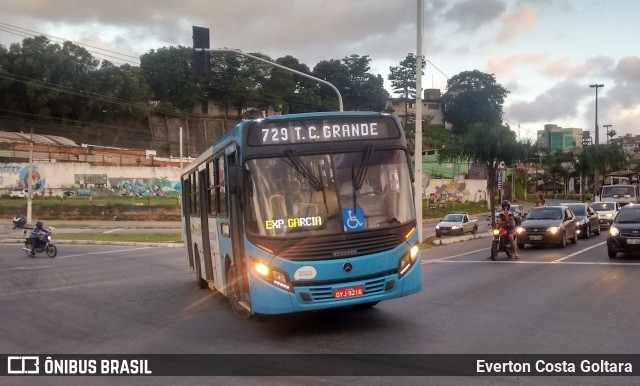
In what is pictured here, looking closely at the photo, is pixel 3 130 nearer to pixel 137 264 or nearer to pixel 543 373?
→ pixel 137 264

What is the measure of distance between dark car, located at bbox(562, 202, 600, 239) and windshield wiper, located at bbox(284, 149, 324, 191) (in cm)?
2133

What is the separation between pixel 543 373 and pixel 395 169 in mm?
3641

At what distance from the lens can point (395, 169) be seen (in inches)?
367

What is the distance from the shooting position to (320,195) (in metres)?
8.81

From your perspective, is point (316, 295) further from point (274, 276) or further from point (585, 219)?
point (585, 219)

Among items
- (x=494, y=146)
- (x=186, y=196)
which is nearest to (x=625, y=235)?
(x=186, y=196)

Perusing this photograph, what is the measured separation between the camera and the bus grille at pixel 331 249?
8.59m

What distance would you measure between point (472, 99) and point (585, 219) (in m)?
88.6

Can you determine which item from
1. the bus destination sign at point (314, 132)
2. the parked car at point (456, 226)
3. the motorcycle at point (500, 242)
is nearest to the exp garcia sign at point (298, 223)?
the bus destination sign at point (314, 132)

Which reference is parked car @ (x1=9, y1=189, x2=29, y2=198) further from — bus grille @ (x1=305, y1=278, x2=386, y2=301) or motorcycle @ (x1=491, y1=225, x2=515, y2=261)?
bus grille @ (x1=305, y1=278, x2=386, y2=301)

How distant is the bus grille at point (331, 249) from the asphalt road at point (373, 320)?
115 cm

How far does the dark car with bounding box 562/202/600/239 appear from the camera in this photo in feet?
91.6

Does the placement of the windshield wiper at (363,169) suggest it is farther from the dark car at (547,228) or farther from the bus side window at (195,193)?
the dark car at (547,228)

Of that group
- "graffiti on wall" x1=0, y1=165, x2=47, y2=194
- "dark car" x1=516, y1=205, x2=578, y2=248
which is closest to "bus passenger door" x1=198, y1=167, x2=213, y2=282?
"dark car" x1=516, y1=205, x2=578, y2=248
